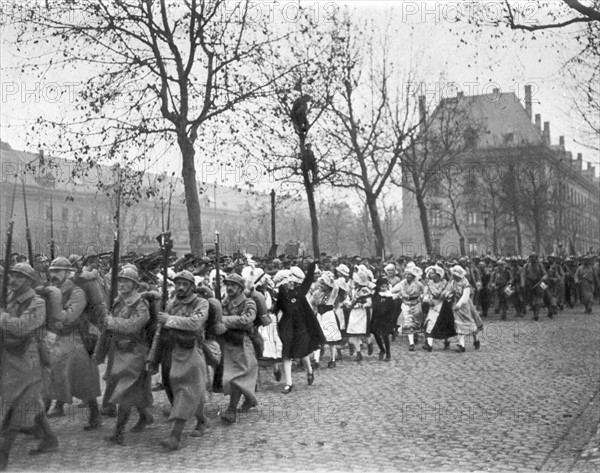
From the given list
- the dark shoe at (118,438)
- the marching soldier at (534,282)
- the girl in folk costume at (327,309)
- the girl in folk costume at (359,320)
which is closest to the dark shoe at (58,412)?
the dark shoe at (118,438)

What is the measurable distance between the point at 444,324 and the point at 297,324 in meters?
5.17

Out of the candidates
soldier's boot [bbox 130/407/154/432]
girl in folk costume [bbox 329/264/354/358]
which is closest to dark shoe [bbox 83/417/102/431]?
soldier's boot [bbox 130/407/154/432]

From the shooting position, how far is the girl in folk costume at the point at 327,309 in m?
14.3

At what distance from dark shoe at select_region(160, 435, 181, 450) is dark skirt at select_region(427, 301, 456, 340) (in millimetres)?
9320

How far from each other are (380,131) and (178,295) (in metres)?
26.2

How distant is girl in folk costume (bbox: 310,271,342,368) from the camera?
46.8 feet

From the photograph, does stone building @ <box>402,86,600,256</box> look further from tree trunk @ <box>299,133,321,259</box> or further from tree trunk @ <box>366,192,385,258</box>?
tree trunk @ <box>299,133,321,259</box>

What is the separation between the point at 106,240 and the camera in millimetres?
53906

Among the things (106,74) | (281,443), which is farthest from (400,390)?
(106,74)

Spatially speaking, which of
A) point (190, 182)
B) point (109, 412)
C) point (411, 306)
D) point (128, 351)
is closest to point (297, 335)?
point (109, 412)

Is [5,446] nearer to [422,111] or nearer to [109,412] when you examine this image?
[109,412]

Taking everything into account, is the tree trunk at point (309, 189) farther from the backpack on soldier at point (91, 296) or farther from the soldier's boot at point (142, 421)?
the soldier's boot at point (142, 421)

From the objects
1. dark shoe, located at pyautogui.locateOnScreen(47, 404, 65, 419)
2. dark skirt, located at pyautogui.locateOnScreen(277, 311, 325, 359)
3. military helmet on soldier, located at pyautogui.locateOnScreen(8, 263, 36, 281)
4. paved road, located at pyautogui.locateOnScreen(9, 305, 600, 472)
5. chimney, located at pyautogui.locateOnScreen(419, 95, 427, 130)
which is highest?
chimney, located at pyautogui.locateOnScreen(419, 95, 427, 130)

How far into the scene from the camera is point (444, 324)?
16281 millimetres
